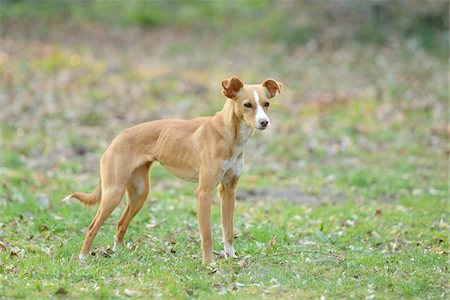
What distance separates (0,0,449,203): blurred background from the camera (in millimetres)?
11539

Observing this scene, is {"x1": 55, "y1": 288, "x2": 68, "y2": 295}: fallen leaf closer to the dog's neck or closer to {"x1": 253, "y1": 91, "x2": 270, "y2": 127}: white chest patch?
the dog's neck

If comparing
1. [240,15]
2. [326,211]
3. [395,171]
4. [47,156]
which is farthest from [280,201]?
[240,15]

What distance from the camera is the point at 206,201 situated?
6520 mm

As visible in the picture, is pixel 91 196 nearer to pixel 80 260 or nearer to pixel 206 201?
pixel 80 260

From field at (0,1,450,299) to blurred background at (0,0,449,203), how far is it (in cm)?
5

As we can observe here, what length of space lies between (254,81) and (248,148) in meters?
3.93

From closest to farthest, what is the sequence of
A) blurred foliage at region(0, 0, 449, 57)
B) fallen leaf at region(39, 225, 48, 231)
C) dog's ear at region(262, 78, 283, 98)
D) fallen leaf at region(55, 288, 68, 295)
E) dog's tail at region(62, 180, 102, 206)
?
fallen leaf at region(55, 288, 68, 295), dog's ear at region(262, 78, 283, 98), dog's tail at region(62, 180, 102, 206), fallen leaf at region(39, 225, 48, 231), blurred foliage at region(0, 0, 449, 57)

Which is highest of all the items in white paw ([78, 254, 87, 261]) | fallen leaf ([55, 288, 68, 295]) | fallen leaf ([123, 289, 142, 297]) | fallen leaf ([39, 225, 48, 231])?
fallen leaf ([55, 288, 68, 295])

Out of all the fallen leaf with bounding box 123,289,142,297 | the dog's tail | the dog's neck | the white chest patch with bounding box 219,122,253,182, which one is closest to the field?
the fallen leaf with bounding box 123,289,142,297

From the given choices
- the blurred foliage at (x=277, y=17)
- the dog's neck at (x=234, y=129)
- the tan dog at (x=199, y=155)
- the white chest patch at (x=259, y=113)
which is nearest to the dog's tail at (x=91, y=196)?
the tan dog at (x=199, y=155)

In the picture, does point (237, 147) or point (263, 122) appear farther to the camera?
point (237, 147)

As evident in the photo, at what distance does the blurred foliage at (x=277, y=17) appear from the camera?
19016mm

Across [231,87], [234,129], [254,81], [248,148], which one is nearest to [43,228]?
[234,129]

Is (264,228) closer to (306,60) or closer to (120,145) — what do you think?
(120,145)
